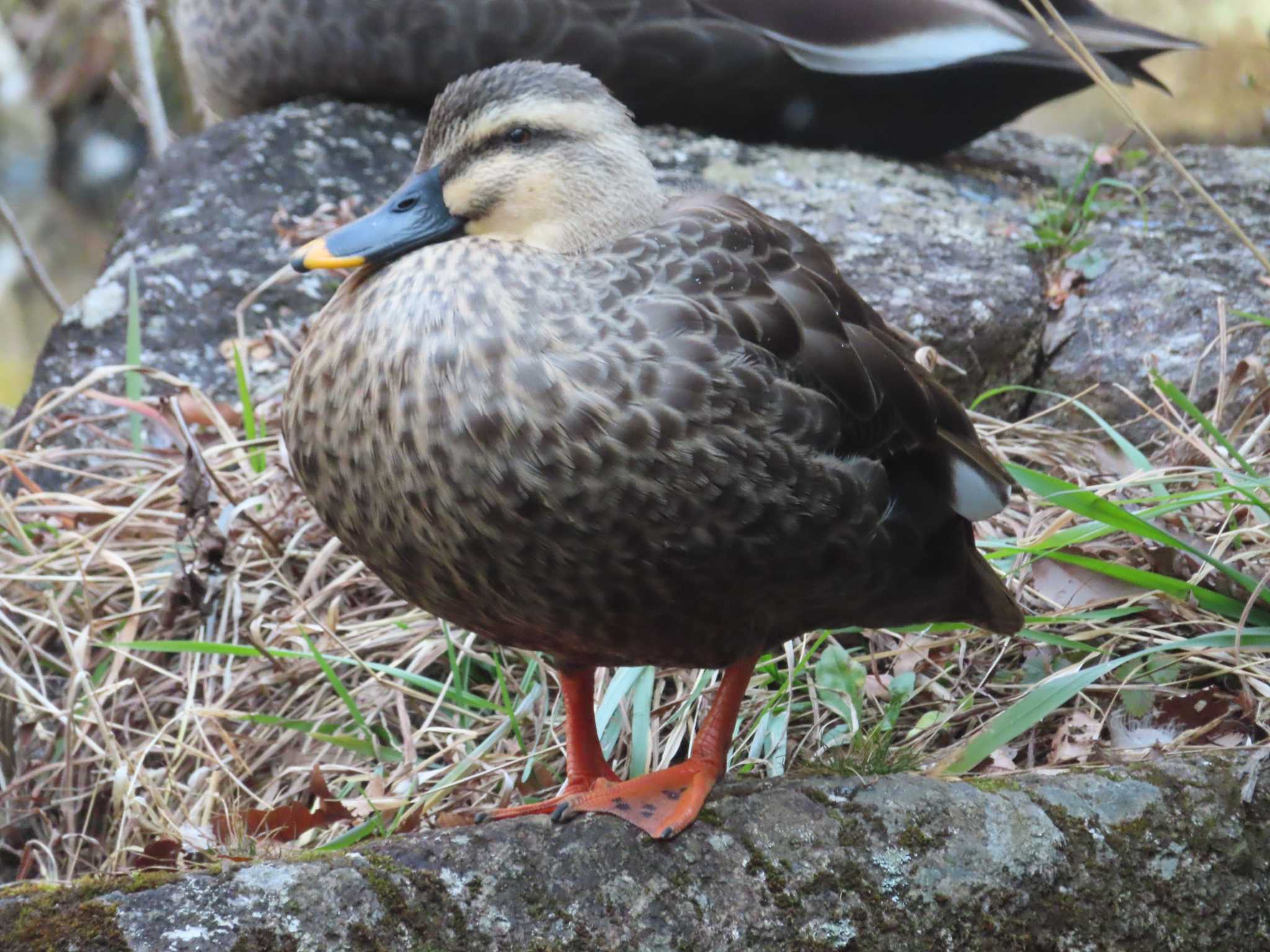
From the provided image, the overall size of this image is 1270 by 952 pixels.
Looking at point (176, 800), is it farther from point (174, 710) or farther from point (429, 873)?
point (429, 873)

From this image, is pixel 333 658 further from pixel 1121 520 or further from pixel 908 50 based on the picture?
pixel 908 50

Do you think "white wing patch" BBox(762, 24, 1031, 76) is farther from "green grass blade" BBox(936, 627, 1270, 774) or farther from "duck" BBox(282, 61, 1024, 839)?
"green grass blade" BBox(936, 627, 1270, 774)

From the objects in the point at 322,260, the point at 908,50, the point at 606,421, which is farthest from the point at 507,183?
the point at 908,50

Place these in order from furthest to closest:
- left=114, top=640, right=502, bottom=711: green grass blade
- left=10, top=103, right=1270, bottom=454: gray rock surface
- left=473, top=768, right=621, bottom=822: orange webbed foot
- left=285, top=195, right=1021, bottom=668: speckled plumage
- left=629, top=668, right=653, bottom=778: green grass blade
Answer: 1. left=10, top=103, right=1270, bottom=454: gray rock surface
2. left=114, top=640, right=502, bottom=711: green grass blade
3. left=629, top=668, right=653, bottom=778: green grass blade
4. left=473, top=768, right=621, bottom=822: orange webbed foot
5. left=285, top=195, right=1021, bottom=668: speckled plumage

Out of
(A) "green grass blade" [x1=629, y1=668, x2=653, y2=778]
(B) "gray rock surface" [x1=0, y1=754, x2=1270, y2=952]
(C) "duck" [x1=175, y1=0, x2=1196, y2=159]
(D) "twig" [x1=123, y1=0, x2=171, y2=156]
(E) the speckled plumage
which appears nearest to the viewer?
(B) "gray rock surface" [x1=0, y1=754, x2=1270, y2=952]

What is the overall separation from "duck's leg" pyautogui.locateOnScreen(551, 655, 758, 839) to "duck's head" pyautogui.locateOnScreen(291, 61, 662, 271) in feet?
2.40

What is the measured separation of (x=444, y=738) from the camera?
2.82m

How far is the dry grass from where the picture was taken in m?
2.54

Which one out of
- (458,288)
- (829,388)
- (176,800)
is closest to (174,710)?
(176,800)

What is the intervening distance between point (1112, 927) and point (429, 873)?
894 millimetres

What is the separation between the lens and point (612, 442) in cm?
184

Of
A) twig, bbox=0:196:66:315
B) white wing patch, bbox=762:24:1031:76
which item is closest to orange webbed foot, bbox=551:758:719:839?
white wing patch, bbox=762:24:1031:76

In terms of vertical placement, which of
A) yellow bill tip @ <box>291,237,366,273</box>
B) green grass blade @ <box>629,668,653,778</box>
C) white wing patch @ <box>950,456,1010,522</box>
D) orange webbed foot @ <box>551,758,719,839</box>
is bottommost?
green grass blade @ <box>629,668,653,778</box>

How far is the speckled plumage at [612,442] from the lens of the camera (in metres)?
1.85
